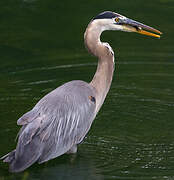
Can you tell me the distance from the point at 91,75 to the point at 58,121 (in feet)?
8.48

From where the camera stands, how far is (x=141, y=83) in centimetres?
877

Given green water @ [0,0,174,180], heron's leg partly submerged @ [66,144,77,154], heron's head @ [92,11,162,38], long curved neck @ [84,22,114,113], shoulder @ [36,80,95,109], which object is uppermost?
heron's head @ [92,11,162,38]

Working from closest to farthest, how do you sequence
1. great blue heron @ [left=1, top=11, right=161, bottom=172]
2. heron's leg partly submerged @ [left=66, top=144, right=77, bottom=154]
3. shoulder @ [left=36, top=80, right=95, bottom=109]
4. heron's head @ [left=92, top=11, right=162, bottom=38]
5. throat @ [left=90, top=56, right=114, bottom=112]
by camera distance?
great blue heron @ [left=1, top=11, right=161, bottom=172]
shoulder @ [left=36, top=80, right=95, bottom=109]
heron's leg partly submerged @ [left=66, top=144, right=77, bottom=154]
heron's head @ [left=92, top=11, right=162, bottom=38]
throat @ [left=90, top=56, right=114, bottom=112]

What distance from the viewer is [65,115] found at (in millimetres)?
6688

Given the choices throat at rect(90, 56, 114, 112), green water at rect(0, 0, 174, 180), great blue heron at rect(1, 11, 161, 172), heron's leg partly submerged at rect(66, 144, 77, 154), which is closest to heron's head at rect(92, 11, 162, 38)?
great blue heron at rect(1, 11, 161, 172)

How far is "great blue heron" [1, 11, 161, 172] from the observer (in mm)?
6219

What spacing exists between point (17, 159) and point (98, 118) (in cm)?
186

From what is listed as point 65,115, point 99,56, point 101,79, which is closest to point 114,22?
point 99,56

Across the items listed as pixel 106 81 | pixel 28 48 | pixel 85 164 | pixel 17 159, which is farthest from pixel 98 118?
pixel 28 48

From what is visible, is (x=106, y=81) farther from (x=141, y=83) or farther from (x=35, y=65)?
(x=35, y=65)

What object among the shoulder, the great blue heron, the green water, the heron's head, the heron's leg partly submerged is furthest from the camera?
the heron's head

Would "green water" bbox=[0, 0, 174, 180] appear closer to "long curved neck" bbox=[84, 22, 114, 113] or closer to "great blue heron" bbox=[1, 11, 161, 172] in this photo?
"great blue heron" bbox=[1, 11, 161, 172]

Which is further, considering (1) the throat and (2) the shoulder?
(1) the throat

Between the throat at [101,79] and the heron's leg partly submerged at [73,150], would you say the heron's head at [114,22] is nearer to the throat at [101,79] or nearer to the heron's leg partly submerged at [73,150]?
the throat at [101,79]
